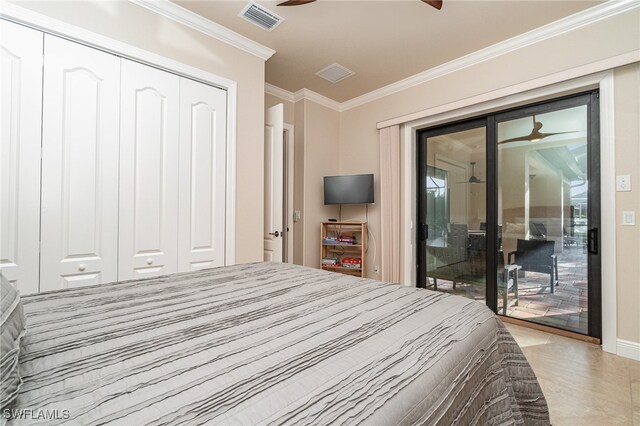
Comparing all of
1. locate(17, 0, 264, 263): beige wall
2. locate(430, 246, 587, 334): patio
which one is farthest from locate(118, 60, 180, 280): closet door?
locate(430, 246, 587, 334): patio

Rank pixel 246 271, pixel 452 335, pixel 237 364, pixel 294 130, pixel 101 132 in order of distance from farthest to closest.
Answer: pixel 294 130, pixel 101 132, pixel 246 271, pixel 452 335, pixel 237 364

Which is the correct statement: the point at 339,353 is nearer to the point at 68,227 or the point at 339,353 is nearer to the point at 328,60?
the point at 68,227

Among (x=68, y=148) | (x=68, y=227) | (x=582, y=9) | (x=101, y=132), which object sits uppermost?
(x=582, y=9)

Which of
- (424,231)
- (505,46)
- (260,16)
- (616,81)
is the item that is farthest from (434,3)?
(424,231)

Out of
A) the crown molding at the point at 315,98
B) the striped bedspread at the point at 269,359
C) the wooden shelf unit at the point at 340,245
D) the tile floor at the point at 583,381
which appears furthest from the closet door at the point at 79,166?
the tile floor at the point at 583,381

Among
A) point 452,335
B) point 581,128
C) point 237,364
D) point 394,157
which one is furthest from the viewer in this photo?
point 394,157

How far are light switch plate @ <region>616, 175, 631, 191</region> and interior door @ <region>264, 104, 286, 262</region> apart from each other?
290 centimetres

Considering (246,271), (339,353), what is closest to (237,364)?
(339,353)

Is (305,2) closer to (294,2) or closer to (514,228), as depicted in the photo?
(294,2)

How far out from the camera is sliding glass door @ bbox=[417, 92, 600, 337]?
8.09 feet

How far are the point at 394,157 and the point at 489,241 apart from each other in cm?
148

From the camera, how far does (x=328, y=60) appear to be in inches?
120

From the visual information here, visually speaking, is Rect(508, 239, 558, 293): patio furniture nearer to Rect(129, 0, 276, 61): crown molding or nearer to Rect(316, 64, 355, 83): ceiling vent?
Rect(316, 64, 355, 83): ceiling vent

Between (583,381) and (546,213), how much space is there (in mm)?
1501
